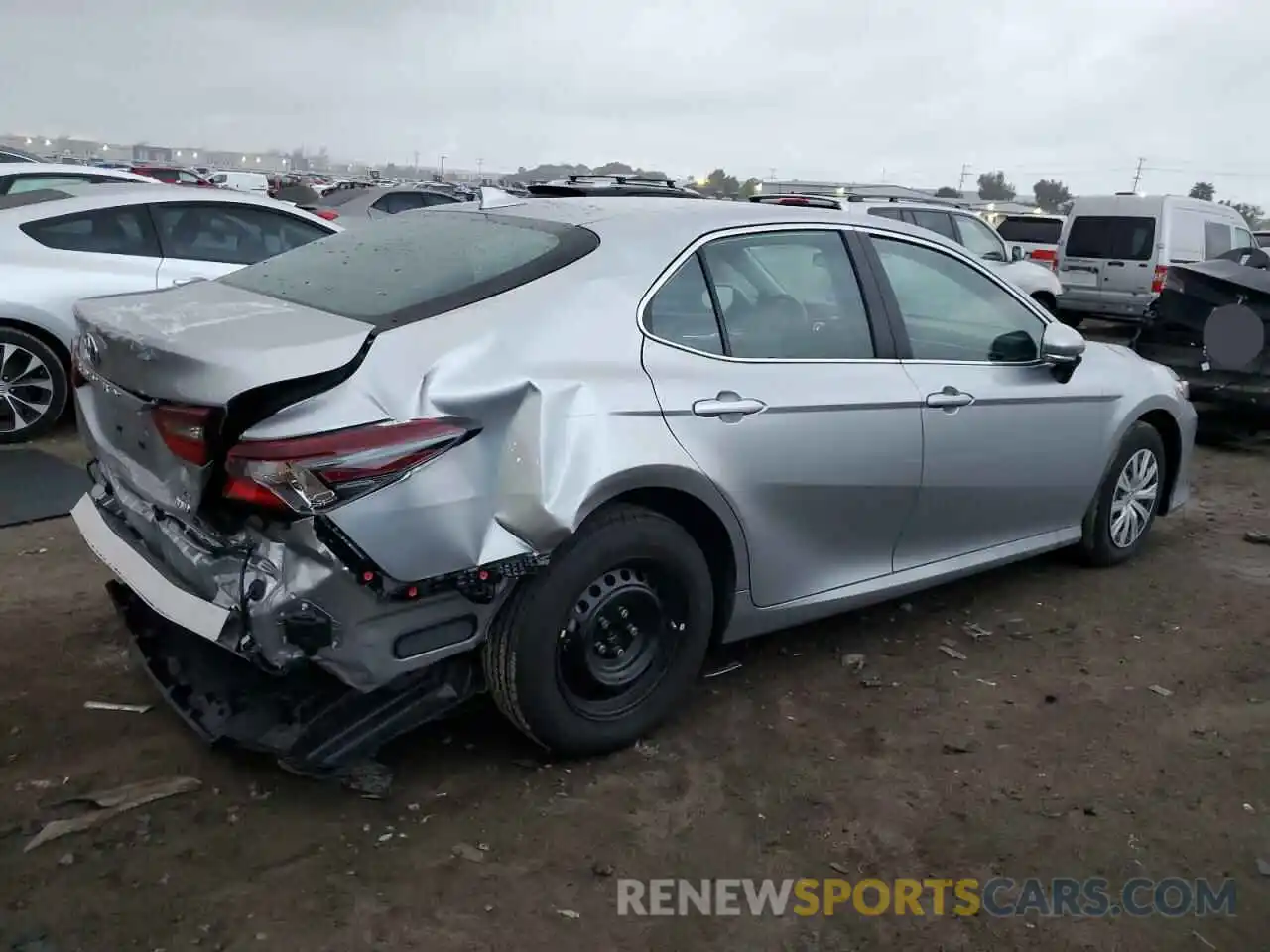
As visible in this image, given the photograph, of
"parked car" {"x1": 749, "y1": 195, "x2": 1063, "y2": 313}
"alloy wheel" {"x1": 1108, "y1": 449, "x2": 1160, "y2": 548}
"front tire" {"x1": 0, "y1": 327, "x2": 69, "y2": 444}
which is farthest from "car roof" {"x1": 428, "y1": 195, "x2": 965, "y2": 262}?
"parked car" {"x1": 749, "y1": 195, "x2": 1063, "y2": 313}

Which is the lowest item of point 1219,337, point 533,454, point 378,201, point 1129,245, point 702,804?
point 702,804

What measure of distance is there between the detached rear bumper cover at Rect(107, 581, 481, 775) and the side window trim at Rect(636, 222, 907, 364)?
1.29 m

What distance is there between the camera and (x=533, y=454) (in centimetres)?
285

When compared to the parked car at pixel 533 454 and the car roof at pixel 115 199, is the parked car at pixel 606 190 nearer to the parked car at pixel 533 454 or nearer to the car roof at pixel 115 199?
the parked car at pixel 533 454

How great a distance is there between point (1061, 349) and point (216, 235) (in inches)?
223

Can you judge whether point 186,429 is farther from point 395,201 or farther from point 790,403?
point 395,201

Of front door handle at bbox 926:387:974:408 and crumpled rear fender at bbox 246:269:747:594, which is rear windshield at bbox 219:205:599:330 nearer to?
crumpled rear fender at bbox 246:269:747:594

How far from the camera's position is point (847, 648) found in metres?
4.30

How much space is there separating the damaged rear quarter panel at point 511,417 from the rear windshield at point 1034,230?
1543cm

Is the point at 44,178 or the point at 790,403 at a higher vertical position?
the point at 44,178

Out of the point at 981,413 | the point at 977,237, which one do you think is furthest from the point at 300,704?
the point at 977,237

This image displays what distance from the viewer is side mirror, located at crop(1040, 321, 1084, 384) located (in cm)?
437

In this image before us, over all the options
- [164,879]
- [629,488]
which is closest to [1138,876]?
[629,488]

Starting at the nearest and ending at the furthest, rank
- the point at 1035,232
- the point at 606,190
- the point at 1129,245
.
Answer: the point at 606,190 → the point at 1129,245 → the point at 1035,232
